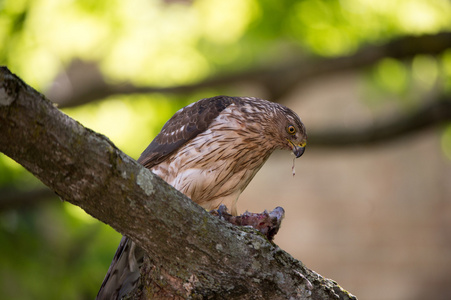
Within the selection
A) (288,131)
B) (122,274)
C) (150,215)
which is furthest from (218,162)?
(150,215)

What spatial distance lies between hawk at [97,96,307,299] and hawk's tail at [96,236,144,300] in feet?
2.13

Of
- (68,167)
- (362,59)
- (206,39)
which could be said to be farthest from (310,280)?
(206,39)

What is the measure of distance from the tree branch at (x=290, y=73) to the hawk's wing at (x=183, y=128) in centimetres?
289

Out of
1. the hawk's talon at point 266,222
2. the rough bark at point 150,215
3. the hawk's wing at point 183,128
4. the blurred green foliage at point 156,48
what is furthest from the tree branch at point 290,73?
the rough bark at point 150,215

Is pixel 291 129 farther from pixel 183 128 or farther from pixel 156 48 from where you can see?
pixel 156 48

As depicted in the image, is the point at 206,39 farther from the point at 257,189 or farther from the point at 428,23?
the point at 257,189

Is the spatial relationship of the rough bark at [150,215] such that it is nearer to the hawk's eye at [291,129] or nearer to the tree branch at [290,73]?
the hawk's eye at [291,129]

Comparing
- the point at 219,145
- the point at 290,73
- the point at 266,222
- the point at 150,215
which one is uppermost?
the point at 290,73

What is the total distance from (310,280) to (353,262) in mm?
11180

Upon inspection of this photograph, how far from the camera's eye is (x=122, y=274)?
3.90 meters

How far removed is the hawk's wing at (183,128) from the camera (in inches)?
184

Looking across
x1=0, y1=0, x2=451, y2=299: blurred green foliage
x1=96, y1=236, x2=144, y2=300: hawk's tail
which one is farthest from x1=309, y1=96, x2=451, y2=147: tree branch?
x1=96, y1=236, x2=144, y2=300: hawk's tail

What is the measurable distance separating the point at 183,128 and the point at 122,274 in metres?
1.34

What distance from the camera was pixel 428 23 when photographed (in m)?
7.94
